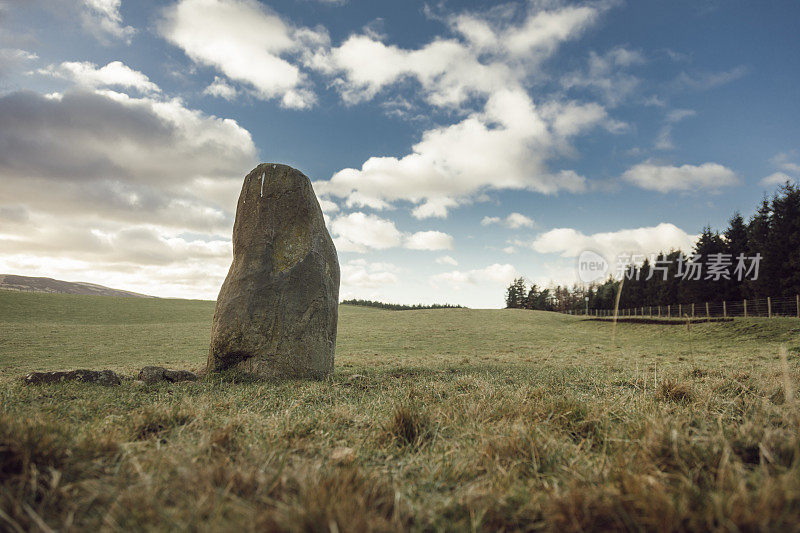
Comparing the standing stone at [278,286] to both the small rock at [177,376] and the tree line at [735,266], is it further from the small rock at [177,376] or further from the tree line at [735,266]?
the tree line at [735,266]

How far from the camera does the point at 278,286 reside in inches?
302

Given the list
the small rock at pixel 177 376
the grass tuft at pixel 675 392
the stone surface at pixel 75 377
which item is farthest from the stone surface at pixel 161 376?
the grass tuft at pixel 675 392

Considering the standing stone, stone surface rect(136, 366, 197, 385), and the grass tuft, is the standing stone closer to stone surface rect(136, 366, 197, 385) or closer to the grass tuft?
stone surface rect(136, 366, 197, 385)

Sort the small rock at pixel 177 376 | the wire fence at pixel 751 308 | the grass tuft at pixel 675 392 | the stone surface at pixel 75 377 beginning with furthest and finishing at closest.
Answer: the wire fence at pixel 751 308, the small rock at pixel 177 376, the stone surface at pixel 75 377, the grass tuft at pixel 675 392

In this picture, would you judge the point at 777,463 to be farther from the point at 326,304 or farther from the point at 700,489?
the point at 326,304

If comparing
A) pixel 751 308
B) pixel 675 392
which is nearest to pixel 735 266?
pixel 751 308

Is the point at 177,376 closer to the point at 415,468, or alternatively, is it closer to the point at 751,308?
the point at 415,468

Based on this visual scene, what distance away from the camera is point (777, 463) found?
192 cm

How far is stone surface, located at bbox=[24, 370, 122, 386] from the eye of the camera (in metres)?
6.05

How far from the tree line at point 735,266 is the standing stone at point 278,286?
25276mm

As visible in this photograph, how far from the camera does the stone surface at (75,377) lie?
605 cm

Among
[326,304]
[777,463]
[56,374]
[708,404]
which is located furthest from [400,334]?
[777,463]

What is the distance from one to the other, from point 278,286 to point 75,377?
3467mm

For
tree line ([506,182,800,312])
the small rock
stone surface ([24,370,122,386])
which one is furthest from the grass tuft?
tree line ([506,182,800,312])
